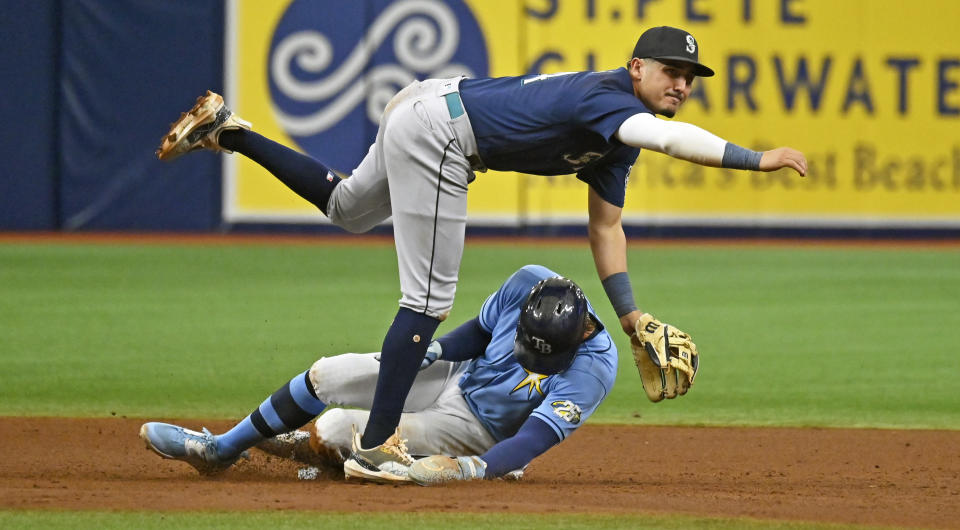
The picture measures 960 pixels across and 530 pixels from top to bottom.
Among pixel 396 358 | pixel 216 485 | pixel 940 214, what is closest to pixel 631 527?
pixel 396 358

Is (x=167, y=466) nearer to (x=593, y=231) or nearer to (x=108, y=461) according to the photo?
(x=108, y=461)

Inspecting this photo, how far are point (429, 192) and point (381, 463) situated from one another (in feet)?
3.04

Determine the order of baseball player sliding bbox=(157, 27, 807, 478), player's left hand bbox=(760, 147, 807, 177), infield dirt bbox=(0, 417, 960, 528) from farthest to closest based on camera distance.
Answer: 1. baseball player sliding bbox=(157, 27, 807, 478)
2. infield dirt bbox=(0, 417, 960, 528)
3. player's left hand bbox=(760, 147, 807, 177)

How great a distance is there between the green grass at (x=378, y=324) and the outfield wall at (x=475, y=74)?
4.44 ft

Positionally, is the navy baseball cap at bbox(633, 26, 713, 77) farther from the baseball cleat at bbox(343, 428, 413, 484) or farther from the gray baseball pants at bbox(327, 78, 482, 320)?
the baseball cleat at bbox(343, 428, 413, 484)

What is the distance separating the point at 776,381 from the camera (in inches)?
309

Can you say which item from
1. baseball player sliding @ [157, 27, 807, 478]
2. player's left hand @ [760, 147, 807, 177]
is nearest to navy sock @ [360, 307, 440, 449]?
baseball player sliding @ [157, 27, 807, 478]

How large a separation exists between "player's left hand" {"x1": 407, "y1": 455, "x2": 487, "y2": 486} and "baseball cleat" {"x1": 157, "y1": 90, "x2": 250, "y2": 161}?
1.45 m

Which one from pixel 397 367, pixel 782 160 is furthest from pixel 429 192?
pixel 782 160

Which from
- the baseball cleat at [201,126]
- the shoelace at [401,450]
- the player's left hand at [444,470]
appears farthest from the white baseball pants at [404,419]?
the baseball cleat at [201,126]

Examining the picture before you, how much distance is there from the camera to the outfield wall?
16531 mm

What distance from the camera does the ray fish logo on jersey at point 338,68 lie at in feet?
54.4

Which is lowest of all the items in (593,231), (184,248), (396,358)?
(184,248)

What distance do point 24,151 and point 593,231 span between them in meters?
12.9
